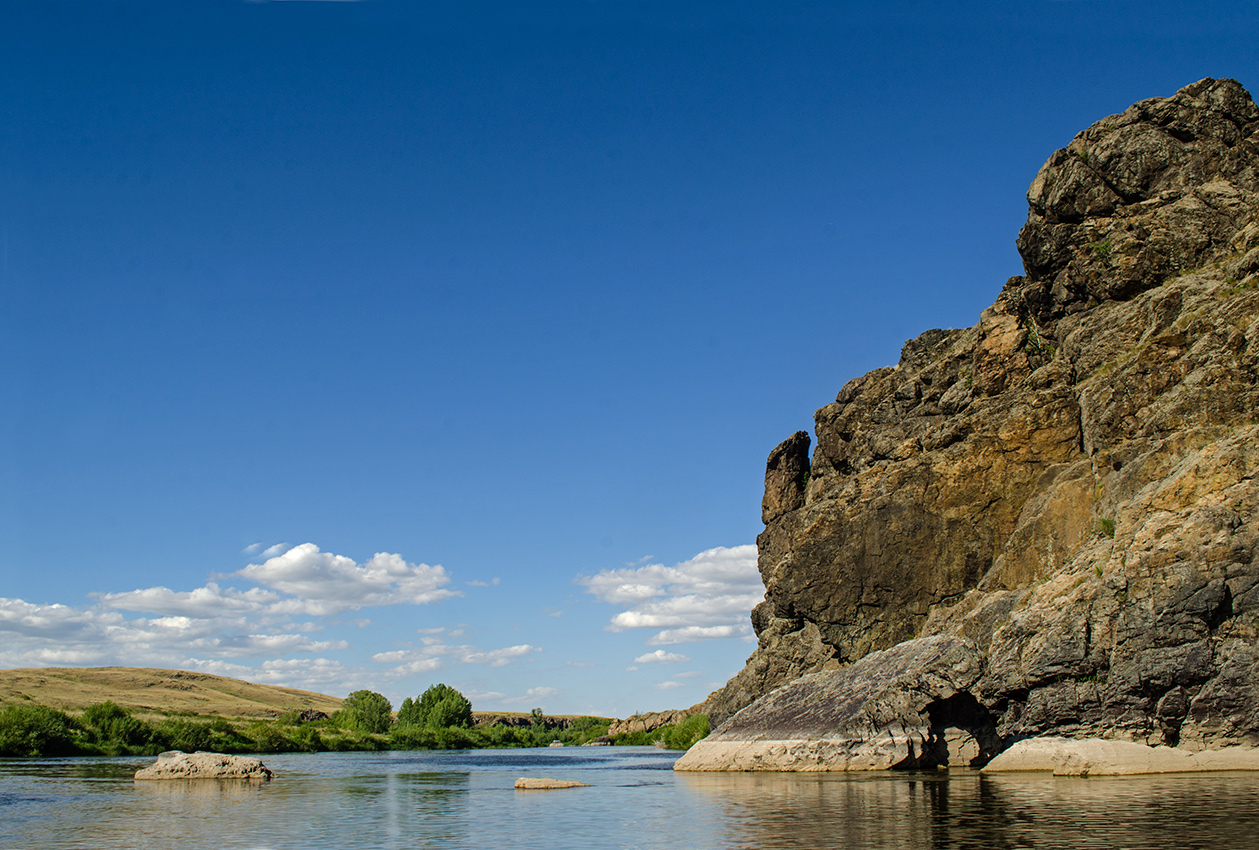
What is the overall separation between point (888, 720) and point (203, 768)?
126 ft

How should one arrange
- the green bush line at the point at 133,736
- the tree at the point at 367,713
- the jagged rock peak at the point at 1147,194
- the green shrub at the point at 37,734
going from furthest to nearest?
the tree at the point at 367,713 < the green bush line at the point at 133,736 < the green shrub at the point at 37,734 < the jagged rock peak at the point at 1147,194

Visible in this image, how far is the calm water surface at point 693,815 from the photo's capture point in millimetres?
19719

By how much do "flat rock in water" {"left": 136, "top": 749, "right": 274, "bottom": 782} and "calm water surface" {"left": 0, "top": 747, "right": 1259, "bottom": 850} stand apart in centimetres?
774

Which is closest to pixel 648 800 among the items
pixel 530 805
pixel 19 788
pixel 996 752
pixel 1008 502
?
pixel 530 805

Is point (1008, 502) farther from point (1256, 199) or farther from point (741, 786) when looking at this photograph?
point (741, 786)

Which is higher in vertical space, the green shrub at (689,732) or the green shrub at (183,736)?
the green shrub at (183,736)

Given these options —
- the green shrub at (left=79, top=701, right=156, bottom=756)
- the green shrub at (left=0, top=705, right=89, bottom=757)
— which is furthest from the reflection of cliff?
the green shrub at (left=79, top=701, right=156, bottom=756)

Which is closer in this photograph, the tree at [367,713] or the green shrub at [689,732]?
the green shrub at [689,732]

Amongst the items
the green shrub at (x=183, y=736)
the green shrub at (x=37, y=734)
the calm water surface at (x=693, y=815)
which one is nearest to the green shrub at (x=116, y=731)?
the green shrub at (x=183, y=736)

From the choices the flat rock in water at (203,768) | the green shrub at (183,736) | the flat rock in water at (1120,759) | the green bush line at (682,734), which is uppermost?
the flat rock in water at (1120,759)

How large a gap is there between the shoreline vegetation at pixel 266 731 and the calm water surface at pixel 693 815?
2537 inches

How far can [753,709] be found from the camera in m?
54.1

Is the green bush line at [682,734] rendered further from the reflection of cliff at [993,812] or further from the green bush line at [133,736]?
the reflection of cliff at [993,812]

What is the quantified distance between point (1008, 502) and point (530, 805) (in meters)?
48.5
